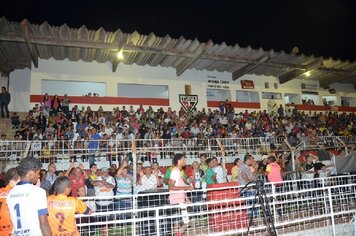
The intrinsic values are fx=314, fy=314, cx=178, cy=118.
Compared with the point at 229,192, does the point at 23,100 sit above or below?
above

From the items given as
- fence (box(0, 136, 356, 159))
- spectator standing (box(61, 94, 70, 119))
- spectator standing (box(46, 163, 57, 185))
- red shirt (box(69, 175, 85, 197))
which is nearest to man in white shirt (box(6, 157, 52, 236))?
red shirt (box(69, 175, 85, 197))

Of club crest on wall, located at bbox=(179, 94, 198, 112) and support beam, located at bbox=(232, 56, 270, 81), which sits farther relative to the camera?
club crest on wall, located at bbox=(179, 94, 198, 112)

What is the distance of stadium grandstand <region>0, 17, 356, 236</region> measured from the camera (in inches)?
276

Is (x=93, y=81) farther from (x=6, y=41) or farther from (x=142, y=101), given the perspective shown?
(x=6, y=41)

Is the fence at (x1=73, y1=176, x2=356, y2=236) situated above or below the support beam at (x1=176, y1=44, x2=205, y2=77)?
below

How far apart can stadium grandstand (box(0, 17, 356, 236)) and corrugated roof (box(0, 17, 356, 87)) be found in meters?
0.07

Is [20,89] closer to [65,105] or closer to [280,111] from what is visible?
[65,105]

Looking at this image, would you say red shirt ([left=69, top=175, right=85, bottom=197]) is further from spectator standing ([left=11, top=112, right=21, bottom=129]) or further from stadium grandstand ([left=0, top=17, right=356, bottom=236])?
spectator standing ([left=11, top=112, right=21, bottom=129])

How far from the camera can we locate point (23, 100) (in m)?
16.4

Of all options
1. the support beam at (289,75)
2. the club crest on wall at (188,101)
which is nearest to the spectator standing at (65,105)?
the club crest on wall at (188,101)

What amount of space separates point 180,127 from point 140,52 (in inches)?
177

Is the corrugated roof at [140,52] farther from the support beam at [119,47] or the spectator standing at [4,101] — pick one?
the spectator standing at [4,101]

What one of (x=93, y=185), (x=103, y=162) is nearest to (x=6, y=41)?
(x=103, y=162)

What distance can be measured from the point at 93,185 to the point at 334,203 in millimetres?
6385
